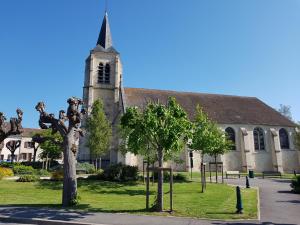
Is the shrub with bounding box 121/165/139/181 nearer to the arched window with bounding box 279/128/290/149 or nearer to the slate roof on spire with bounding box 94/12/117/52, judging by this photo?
the slate roof on spire with bounding box 94/12/117/52

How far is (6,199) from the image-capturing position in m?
12.2

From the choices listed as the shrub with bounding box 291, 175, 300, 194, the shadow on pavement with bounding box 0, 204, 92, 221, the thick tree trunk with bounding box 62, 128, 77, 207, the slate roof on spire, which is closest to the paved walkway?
the shadow on pavement with bounding box 0, 204, 92, 221

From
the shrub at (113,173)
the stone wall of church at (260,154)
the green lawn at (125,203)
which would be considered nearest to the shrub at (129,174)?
the shrub at (113,173)

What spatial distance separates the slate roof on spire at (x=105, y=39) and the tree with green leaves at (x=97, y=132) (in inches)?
471

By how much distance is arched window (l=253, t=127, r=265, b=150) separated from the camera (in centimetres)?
3703

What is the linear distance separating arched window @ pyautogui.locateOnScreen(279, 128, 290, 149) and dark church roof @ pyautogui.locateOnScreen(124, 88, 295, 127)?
42.4 inches

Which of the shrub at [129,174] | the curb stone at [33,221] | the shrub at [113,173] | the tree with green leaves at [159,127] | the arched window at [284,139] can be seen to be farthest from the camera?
the arched window at [284,139]

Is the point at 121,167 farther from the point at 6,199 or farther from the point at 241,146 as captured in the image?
the point at 241,146

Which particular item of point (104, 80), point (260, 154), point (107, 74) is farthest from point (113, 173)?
point (260, 154)

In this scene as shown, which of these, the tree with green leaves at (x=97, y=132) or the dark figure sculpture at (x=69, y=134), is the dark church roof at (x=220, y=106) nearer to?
the tree with green leaves at (x=97, y=132)

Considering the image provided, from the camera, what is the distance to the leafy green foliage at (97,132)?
101ft

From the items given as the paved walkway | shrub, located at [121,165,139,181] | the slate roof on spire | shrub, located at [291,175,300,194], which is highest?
the slate roof on spire

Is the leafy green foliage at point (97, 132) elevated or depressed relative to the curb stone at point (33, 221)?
elevated

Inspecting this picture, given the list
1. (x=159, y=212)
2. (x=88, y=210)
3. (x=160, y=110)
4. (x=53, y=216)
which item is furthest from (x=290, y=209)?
(x=53, y=216)
